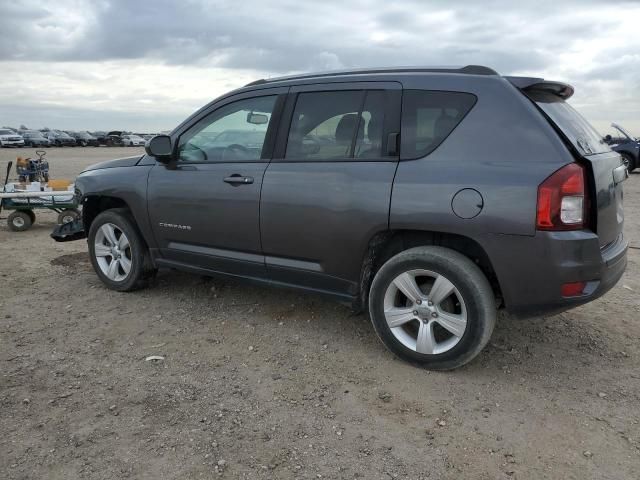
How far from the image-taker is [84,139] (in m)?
50.4

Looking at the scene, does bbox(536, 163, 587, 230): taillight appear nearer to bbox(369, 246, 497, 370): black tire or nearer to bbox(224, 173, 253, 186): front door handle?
bbox(369, 246, 497, 370): black tire

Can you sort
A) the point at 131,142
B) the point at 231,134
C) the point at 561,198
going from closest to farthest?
the point at 561,198 → the point at 231,134 → the point at 131,142

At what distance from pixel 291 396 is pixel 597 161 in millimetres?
2243

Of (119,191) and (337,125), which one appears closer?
(337,125)

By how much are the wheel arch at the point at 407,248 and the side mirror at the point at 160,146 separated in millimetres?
1948

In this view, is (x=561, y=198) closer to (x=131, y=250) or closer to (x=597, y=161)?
(x=597, y=161)

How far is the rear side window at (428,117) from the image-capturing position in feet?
11.2

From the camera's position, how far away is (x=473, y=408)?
3135 millimetres

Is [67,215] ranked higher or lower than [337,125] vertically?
lower

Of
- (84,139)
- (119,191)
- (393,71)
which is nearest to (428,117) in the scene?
(393,71)

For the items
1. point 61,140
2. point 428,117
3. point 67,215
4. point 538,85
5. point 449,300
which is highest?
point 538,85

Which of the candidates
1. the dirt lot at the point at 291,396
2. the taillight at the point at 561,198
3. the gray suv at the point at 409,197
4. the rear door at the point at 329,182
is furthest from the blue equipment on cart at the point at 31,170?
the taillight at the point at 561,198

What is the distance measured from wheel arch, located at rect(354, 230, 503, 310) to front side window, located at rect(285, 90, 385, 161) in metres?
0.56

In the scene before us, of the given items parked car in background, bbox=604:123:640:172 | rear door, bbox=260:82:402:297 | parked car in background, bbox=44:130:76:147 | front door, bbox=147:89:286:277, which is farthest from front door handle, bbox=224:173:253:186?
parked car in background, bbox=44:130:76:147
